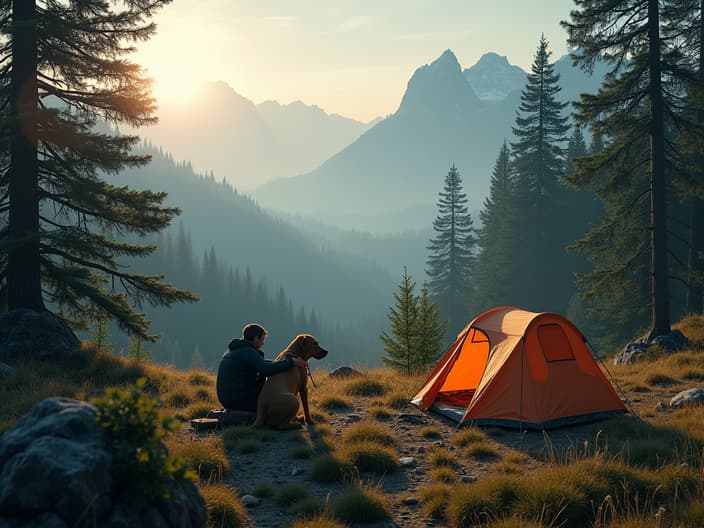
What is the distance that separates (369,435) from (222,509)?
11.0 ft

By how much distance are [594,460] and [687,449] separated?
1791 millimetres

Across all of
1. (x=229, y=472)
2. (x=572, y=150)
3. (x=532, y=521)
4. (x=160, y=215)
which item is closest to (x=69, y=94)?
(x=160, y=215)

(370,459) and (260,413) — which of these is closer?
(370,459)

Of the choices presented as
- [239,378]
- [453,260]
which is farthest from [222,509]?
[453,260]

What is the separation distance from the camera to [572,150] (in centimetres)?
5181

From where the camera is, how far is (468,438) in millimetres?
9281

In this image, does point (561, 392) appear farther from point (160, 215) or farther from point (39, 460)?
point (160, 215)

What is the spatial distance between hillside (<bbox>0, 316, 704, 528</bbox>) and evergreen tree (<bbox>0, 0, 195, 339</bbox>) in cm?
272

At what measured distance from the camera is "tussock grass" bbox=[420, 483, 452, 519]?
21.0 feet

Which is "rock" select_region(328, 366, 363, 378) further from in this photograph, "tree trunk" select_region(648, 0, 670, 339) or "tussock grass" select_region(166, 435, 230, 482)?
"tree trunk" select_region(648, 0, 670, 339)

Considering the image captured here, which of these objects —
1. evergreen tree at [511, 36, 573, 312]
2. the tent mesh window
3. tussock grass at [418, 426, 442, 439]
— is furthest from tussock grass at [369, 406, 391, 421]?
evergreen tree at [511, 36, 573, 312]

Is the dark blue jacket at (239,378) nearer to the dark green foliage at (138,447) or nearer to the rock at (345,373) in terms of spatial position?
the rock at (345,373)

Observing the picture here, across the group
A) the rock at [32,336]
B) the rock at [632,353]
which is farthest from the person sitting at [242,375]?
the rock at [632,353]

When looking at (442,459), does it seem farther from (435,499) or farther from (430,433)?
(435,499)
